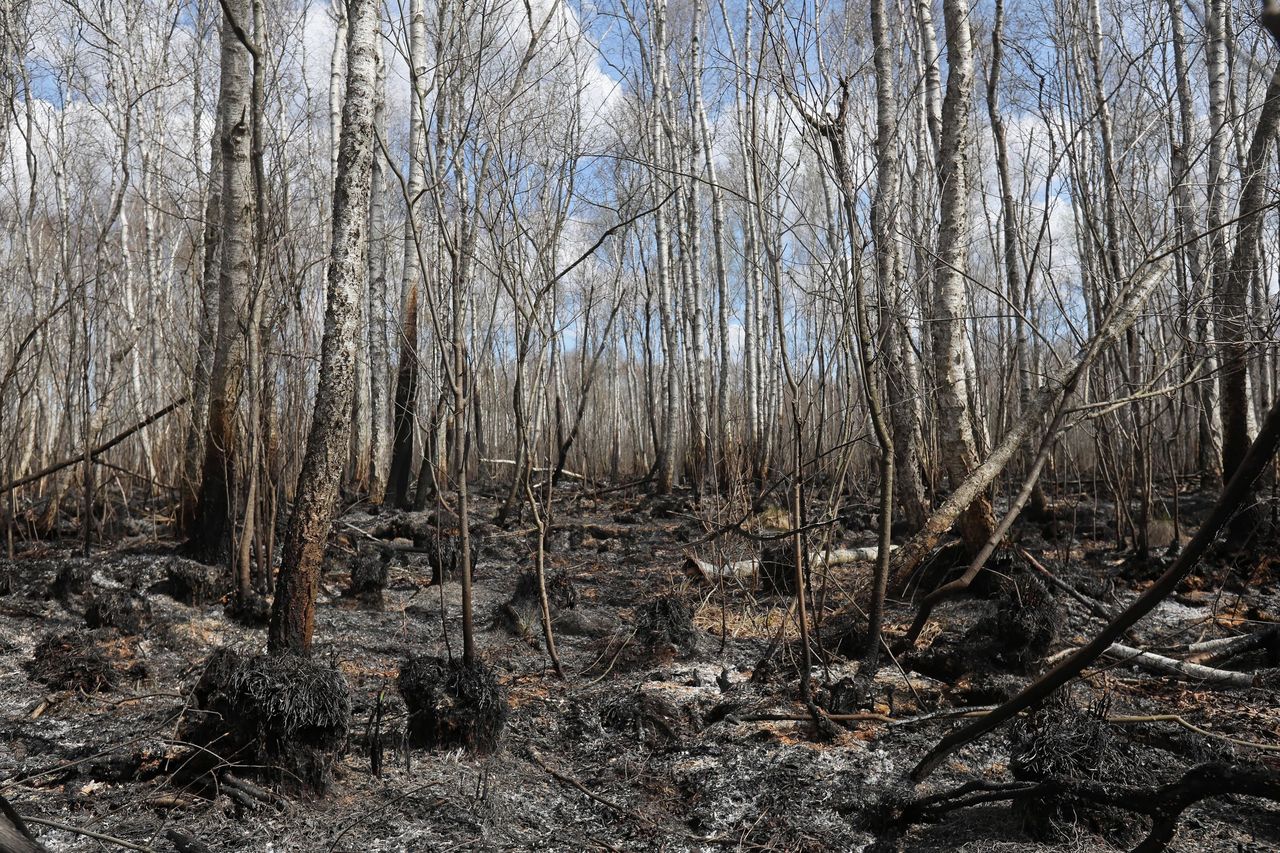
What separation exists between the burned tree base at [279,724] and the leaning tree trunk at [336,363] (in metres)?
0.31

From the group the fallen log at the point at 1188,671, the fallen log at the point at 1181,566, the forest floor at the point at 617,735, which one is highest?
the fallen log at the point at 1181,566

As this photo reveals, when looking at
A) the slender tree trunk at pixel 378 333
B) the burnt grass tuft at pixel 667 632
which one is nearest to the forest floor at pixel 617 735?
the burnt grass tuft at pixel 667 632

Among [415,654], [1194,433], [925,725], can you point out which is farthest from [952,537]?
[1194,433]

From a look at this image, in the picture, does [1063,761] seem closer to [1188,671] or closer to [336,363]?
[1188,671]

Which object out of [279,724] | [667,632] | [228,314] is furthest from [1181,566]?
[228,314]

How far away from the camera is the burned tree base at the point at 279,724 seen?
283 centimetres

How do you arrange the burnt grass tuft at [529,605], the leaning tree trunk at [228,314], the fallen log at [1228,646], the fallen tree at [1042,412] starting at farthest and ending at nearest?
the leaning tree trunk at [228,314] → the burnt grass tuft at [529,605] → the fallen log at [1228,646] → the fallen tree at [1042,412]

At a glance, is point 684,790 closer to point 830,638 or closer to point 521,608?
point 830,638

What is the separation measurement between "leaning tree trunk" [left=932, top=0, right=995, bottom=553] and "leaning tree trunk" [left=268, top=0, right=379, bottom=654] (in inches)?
124

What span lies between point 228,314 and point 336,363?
248cm

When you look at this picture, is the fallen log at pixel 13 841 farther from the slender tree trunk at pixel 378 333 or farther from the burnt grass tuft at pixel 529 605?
the slender tree trunk at pixel 378 333

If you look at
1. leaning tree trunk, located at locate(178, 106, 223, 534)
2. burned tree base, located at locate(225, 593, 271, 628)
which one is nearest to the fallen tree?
burned tree base, located at locate(225, 593, 271, 628)

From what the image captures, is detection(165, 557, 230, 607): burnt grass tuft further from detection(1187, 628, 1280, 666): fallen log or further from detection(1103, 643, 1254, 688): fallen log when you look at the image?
detection(1187, 628, 1280, 666): fallen log

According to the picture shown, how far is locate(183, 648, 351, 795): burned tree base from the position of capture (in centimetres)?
283
